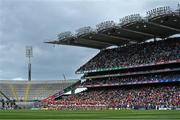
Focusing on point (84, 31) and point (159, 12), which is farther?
point (84, 31)

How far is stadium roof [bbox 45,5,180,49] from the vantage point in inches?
3004

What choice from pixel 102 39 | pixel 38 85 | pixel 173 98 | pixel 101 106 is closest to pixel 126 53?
pixel 102 39

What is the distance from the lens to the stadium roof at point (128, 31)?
76.3 m

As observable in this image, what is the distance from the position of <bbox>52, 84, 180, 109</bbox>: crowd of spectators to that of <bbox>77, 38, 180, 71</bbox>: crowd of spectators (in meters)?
5.39

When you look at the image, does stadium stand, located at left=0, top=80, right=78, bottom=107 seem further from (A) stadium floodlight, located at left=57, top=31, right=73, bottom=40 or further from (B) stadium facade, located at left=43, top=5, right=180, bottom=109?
(A) stadium floodlight, located at left=57, top=31, right=73, bottom=40

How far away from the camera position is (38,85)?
407 ft

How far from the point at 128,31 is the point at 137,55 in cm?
776

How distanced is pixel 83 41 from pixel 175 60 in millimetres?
27700

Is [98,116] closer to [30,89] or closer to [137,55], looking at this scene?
[137,55]

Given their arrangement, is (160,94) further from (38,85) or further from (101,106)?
(38,85)

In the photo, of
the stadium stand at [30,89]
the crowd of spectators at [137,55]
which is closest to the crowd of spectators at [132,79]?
the crowd of spectators at [137,55]

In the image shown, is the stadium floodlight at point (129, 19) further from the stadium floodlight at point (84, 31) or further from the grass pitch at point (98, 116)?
the grass pitch at point (98, 116)

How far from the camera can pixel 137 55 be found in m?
92.3

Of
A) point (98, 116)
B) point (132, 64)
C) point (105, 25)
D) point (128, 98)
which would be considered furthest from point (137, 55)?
point (98, 116)
